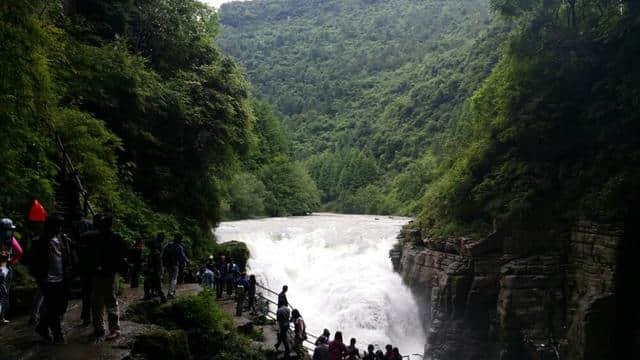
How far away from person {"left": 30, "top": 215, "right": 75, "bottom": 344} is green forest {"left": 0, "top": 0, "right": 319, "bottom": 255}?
3282 millimetres

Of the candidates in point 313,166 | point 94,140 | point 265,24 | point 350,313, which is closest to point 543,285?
point 350,313

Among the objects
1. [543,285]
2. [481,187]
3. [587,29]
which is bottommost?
[543,285]

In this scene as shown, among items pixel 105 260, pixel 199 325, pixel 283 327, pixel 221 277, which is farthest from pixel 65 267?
pixel 221 277

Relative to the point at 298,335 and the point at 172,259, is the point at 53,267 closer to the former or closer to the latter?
the point at 172,259

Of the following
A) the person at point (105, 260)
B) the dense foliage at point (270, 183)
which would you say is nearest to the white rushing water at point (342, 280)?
the dense foliage at point (270, 183)

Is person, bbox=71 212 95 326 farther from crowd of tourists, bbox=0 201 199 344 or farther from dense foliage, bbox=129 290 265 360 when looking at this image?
dense foliage, bbox=129 290 265 360

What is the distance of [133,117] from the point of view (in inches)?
712

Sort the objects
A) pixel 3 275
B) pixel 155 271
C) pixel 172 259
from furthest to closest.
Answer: pixel 172 259 < pixel 155 271 < pixel 3 275

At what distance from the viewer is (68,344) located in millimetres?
7297

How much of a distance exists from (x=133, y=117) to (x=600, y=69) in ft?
58.3

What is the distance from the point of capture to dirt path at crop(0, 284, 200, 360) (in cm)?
685

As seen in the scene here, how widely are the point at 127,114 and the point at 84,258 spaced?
11.7m

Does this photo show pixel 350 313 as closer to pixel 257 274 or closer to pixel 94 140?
pixel 257 274

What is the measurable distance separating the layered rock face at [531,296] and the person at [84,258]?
14.2m
